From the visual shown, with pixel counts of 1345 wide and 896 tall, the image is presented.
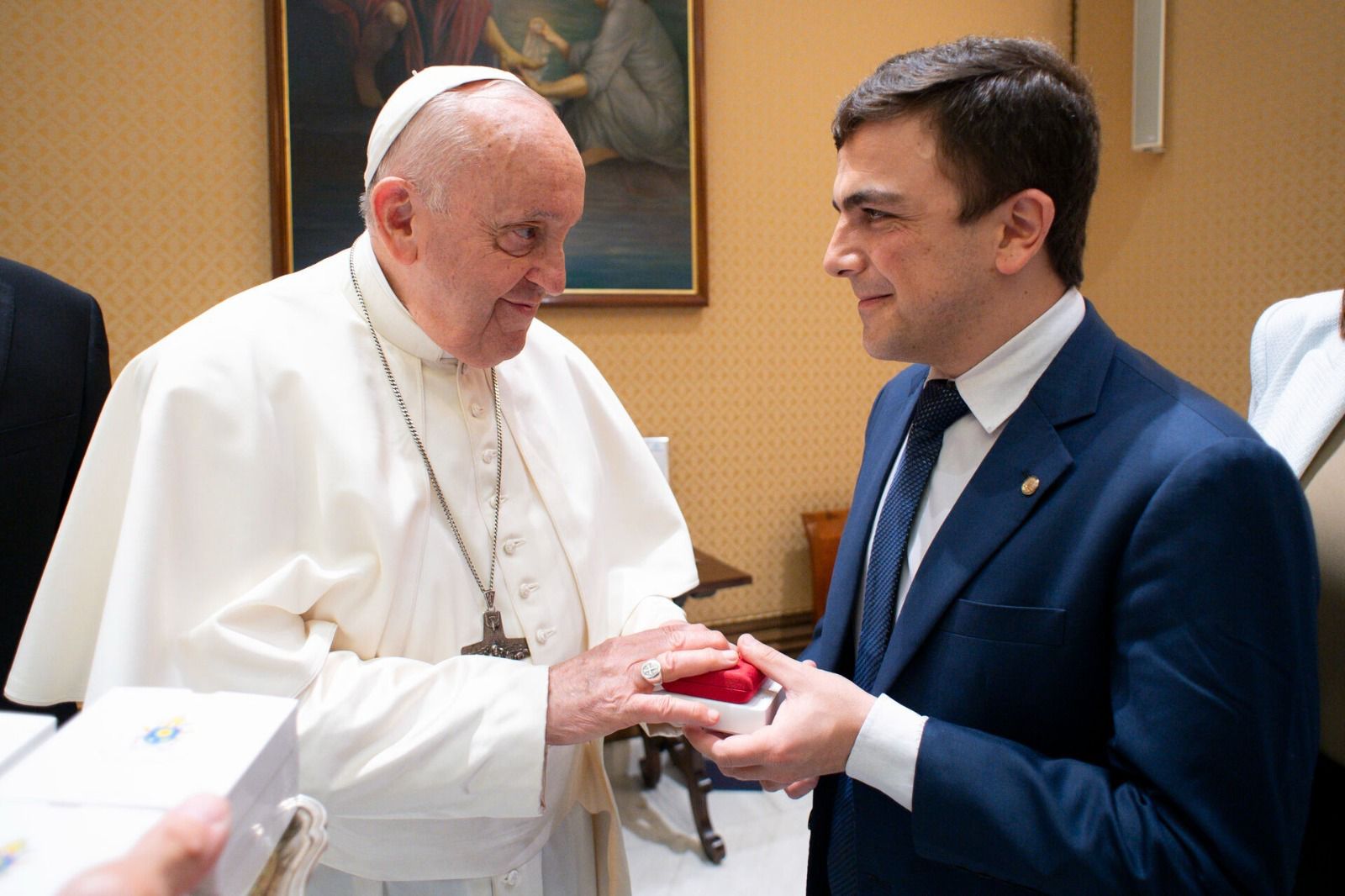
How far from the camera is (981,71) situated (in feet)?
4.52

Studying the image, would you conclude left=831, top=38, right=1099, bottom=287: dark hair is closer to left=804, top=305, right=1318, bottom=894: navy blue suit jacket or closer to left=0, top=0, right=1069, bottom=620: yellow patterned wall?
left=804, top=305, right=1318, bottom=894: navy blue suit jacket

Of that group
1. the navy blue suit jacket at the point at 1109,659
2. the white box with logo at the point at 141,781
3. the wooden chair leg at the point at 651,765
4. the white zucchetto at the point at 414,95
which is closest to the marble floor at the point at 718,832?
the wooden chair leg at the point at 651,765

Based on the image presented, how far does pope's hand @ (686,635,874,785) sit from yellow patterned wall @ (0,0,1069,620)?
3.25m

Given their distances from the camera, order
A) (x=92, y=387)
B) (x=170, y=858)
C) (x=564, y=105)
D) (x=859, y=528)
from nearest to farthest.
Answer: (x=170, y=858) → (x=859, y=528) → (x=92, y=387) → (x=564, y=105)

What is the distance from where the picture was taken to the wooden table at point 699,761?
3555 mm

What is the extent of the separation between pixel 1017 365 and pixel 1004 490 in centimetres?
23

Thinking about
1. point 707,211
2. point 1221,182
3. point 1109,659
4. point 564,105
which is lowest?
point 1109,659

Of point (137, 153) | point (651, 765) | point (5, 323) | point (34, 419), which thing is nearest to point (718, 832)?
point (651, 765)

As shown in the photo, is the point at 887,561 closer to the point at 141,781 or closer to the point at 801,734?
the point at 801,734

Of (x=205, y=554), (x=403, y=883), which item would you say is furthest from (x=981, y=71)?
(x=403, y=883)

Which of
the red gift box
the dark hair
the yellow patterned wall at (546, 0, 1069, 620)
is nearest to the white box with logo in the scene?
the red gift box

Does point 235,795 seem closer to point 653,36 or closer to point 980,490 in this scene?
point 980,490

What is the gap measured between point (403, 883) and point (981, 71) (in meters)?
1.61

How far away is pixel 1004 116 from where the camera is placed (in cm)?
138
